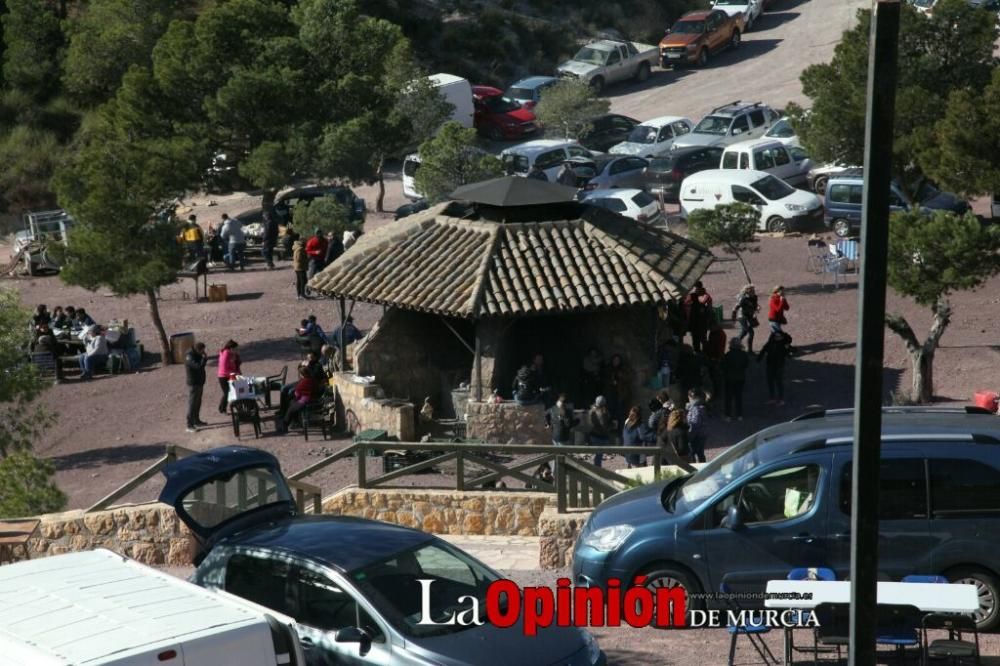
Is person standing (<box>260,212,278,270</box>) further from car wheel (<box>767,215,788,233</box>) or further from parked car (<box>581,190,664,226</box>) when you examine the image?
car wheel (<box>767,215,788,233</box>)

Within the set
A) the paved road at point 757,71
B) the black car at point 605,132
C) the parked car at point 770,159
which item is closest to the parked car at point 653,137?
the black car at point 605,132

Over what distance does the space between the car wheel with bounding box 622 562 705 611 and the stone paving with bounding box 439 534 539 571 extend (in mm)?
2660

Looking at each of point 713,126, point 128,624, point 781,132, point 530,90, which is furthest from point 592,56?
point 128,624

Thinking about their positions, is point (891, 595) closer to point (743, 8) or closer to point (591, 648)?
point (591, 648)

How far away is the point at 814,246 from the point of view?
31781mm

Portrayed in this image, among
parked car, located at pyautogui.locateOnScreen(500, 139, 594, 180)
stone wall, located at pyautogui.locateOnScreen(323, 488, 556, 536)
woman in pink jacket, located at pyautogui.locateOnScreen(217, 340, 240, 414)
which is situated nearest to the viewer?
stone wall, located at pyautogui.locateOnScreen(323, 488, 556, 536)

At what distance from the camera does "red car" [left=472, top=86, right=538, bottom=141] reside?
155 feet

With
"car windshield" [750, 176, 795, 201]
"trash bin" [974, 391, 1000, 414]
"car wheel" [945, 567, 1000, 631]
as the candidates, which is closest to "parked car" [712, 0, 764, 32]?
"car windshield" [750, 176, 795, 201]

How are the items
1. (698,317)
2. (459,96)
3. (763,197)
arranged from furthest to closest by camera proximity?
(459,96), (763,197), (698,317)

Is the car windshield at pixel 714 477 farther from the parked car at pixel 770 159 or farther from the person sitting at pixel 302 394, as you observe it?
the parked car at pixel 770 159

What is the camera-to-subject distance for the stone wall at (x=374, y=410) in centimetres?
2278

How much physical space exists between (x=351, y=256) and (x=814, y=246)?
11.9 m

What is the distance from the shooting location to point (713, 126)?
42.5 metres

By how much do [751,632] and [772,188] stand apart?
25426mm
